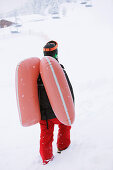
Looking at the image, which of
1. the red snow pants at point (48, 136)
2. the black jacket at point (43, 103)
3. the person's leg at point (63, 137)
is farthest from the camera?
the person's leg at point (63, 137)

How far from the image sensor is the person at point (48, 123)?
1047 mm

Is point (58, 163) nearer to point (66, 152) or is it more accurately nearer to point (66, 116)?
point (66, 152)

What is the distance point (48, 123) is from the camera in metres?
1.15

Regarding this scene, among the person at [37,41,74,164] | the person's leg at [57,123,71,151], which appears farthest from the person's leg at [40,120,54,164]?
the person's leg at [57,123,71,151]

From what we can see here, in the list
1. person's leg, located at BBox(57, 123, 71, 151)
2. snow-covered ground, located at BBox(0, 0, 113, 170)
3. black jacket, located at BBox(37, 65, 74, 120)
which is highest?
black jacket, located at BBox(37, 65, 74, 120)

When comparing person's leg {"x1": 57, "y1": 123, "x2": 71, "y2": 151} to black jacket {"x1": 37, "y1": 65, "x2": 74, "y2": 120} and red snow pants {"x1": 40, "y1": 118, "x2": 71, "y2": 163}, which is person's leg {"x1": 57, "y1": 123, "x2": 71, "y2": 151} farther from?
black jacket {"x1": 37, "y1": 65, "x2": 74, "y2": 120}

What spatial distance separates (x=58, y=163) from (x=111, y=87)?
1.84 meters

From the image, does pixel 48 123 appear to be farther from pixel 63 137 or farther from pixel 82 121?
pixel 82 121

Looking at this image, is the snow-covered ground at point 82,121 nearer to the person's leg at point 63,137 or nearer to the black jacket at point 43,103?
the person's leg at point 63,137

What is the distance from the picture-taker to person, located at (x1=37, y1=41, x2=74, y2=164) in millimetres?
1047

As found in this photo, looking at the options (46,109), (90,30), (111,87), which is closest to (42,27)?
(90,30)

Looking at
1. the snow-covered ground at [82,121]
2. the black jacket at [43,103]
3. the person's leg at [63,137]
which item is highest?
the black jacket at [43,103]

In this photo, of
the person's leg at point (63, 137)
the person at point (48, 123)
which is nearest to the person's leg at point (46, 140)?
the person at point (48, 123)

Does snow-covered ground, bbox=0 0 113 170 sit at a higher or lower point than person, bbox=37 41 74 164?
lower
